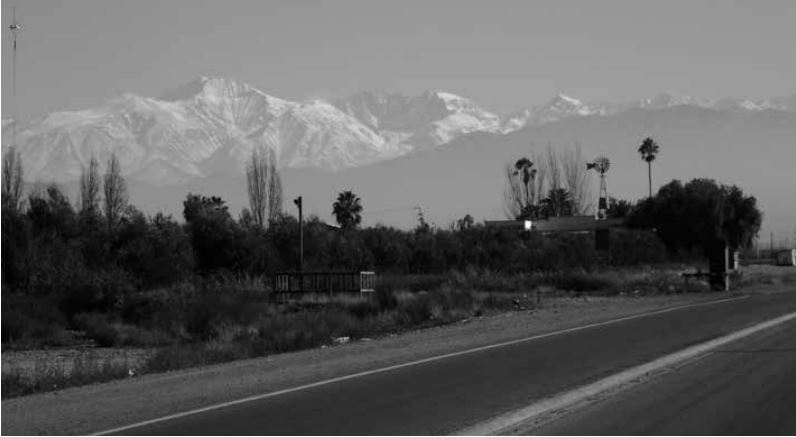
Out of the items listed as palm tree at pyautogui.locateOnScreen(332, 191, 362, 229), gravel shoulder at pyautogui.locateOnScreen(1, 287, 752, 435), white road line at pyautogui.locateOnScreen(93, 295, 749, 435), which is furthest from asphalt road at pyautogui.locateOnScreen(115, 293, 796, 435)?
palm tree at pyautogui.locateOnScreen(332, 191, 362, 229)

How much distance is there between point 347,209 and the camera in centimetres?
10625

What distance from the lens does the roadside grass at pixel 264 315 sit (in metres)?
21.5

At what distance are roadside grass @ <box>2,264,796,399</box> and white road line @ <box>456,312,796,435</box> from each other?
8.61m

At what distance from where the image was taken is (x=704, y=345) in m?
20.3

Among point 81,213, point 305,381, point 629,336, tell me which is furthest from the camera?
point 81,213

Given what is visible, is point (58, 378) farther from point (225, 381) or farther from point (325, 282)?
point (325, 282)

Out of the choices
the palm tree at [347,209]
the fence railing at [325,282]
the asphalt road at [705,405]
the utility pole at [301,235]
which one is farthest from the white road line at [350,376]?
the palm tree at [347,209]

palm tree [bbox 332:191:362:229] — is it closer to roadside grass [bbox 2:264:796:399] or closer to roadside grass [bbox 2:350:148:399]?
roadside grass [bbox 2:264:796:399]

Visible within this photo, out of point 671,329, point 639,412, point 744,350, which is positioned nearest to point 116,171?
point 671,329

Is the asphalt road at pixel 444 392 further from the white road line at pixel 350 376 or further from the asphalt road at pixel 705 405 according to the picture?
the asphalt road at pixel 705 405

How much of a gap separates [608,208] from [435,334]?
108300 millimetres

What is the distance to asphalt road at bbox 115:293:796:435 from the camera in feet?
39.8

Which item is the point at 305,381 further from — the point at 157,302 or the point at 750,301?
the point at 157,302

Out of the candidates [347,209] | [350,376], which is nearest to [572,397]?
[350,376]
